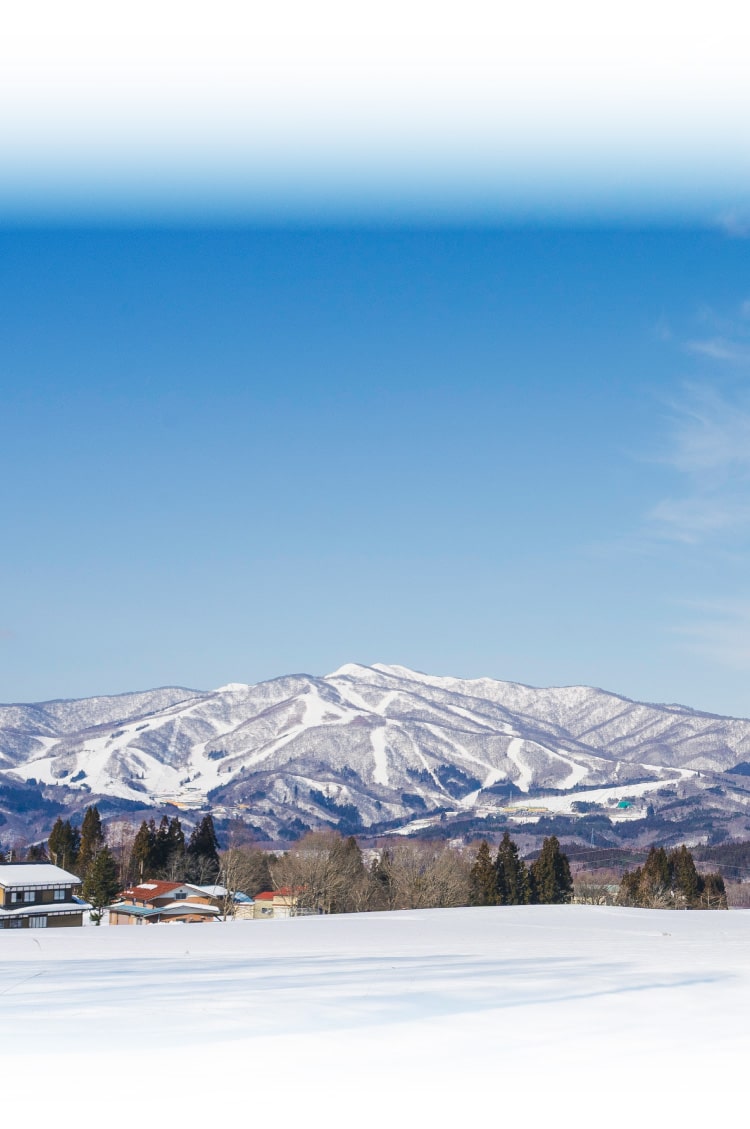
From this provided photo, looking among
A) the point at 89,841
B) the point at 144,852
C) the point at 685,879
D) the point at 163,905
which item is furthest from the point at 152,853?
the point at 685,879

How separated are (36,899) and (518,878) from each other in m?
26.0

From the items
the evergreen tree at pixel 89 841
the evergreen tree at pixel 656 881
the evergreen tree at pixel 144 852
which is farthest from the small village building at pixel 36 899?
the evergreen tree at pixel 656 881

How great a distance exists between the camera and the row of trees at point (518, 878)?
165 feet

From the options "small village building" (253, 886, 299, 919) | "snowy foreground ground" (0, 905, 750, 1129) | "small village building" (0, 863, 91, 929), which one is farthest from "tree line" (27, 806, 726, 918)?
"snowy foreground ground" (0, 905, 750, 1129)

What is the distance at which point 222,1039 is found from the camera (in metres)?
6.36

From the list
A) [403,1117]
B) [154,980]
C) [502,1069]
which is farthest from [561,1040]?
[154,980]

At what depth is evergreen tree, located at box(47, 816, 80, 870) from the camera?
57.2m

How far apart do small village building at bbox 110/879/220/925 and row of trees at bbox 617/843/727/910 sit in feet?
65.3

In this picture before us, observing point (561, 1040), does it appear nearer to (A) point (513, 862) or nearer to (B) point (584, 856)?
(A) point (513, 862)

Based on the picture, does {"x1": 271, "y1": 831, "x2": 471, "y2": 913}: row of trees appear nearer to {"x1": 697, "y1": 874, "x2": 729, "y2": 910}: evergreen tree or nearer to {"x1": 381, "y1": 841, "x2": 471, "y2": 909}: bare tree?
{"x1": 381, "y1": 841, "x2": 471, "y2": 909}: bare tree

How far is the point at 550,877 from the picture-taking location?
53.7m

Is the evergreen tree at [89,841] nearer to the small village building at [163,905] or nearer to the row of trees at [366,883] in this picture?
the small village building at [163,905]

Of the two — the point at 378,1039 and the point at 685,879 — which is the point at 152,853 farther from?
the point at 378,1039

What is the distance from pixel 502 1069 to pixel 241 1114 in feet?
5.53
